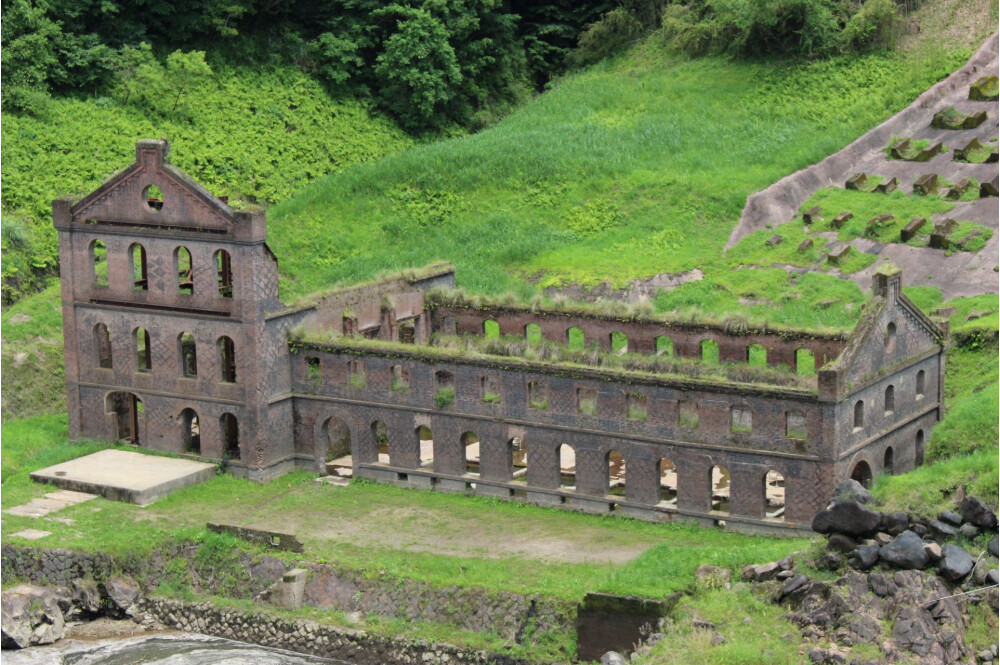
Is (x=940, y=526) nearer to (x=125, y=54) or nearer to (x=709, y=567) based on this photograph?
(x=709, y=567)

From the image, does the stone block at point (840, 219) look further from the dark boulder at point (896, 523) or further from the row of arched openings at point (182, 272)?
the dark boulder at point (896, 523)

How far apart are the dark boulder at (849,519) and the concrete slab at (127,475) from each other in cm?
1912

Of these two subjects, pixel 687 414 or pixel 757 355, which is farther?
pixel 757 355

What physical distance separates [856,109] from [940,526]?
3808cm

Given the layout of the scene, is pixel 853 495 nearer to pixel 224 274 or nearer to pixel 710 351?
pixel 710 351

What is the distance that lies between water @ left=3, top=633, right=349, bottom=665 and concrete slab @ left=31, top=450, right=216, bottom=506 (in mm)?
5768

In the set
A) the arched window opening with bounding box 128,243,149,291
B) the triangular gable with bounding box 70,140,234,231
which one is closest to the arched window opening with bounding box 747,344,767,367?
the triangular gable with bounding box 70,140,234,231

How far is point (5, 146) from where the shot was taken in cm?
6719

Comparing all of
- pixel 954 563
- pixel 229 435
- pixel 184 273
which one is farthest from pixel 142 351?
pixel 954 563

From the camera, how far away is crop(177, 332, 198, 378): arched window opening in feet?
170

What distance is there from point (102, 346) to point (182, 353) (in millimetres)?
3145

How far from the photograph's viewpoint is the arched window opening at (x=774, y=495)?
149 ft

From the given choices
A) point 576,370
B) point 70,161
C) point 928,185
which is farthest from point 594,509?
point 70,161

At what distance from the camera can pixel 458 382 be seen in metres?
48.8
